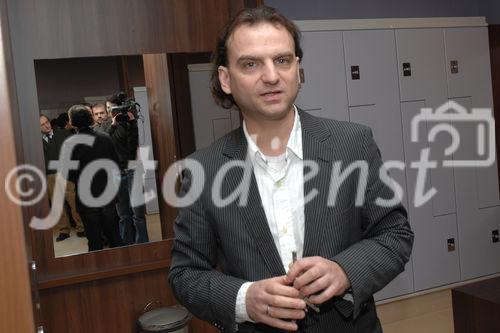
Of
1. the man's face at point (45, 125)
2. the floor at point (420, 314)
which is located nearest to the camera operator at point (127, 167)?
the man's face at point (45, 125)

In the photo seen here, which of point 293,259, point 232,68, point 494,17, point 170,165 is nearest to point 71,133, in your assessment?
point 170,165

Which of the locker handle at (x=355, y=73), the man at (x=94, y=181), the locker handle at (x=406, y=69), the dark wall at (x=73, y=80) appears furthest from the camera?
the locker handle at (x=406, y=69)

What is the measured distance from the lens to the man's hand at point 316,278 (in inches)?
42.4

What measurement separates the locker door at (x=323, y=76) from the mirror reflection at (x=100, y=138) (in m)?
1.35

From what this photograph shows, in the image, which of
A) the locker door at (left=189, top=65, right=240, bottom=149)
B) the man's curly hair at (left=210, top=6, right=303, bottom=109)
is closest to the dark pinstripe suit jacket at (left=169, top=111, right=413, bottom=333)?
the man's curly hair at (left=210, top=6, right=303, bottom=109)

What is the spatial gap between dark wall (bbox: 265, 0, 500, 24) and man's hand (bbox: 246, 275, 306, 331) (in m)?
2.99

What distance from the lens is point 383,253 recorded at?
1179 mm

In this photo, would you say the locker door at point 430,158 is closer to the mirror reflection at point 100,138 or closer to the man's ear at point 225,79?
the mirror reflection at point 100,138

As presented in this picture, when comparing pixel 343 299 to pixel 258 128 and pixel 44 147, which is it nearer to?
pixel 258 128

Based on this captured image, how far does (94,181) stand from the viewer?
2691 millimetres

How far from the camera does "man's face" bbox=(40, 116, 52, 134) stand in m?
2.55

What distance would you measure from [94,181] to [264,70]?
1746 mm

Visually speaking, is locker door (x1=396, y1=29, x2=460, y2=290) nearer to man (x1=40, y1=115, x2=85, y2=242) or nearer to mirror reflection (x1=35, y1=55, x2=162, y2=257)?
mirror reflection (x1=35, y1=55, x2=162, y2=257)

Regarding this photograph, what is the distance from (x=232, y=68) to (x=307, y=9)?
109 inches
